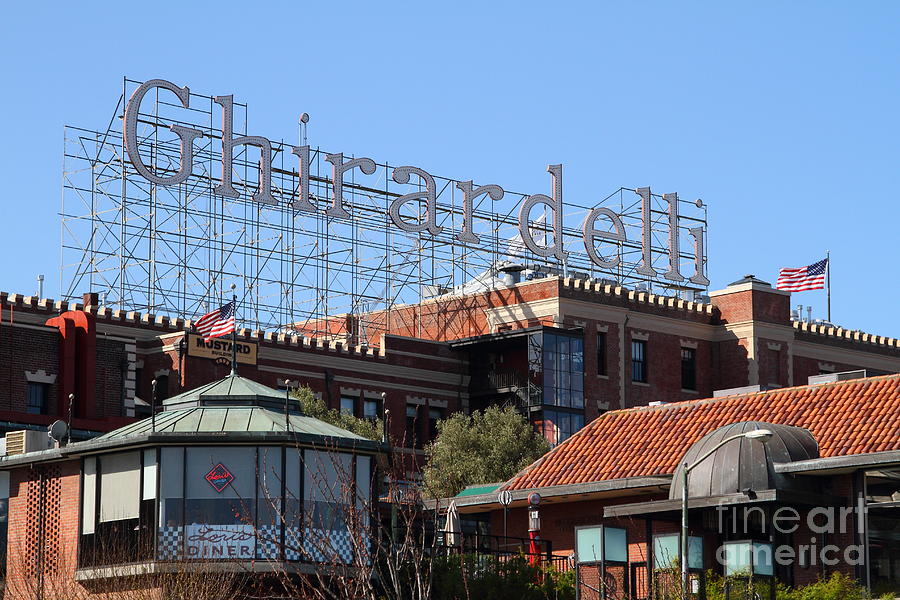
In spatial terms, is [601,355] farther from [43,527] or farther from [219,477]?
[219,477]

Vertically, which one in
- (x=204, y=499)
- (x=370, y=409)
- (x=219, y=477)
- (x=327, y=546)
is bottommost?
(x=327, y=546)

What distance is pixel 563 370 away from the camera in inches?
3413

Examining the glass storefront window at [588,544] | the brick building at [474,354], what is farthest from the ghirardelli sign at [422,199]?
the glass storefront window at [588,544]

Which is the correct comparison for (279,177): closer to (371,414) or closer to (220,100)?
(220,100)

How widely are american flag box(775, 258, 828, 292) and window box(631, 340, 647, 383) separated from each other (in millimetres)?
8395

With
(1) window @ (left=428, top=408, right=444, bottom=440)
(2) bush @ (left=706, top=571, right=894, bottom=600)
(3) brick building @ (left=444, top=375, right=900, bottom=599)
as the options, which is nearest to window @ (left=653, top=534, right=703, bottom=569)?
(3) brick building @ (left=444, top=375, right=900, bottom=599)

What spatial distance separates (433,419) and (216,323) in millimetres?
16166

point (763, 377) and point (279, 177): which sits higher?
point (279, 177)

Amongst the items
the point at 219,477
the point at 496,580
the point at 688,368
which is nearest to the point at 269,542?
the point at 219,477

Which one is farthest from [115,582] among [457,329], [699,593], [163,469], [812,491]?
[457,329]

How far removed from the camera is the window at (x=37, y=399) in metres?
74.2

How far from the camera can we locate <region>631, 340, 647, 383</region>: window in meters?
91.1

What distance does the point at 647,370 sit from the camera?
91500 mm

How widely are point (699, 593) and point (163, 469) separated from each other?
12.3m
